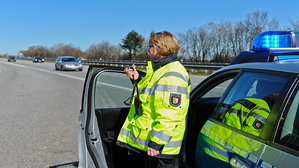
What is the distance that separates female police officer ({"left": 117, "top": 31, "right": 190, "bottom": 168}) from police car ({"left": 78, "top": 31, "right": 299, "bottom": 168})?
10.3 inches

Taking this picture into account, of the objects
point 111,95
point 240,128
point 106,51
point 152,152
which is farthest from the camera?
point 106,51

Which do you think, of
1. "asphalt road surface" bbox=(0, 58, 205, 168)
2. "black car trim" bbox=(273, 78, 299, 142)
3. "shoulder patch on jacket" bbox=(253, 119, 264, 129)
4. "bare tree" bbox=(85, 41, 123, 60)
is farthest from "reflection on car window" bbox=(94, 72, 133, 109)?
"bare tree" bbox=(85, 41, 123, 60)

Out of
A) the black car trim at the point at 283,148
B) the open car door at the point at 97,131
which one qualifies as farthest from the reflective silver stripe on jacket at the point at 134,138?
the black car trim at the point at 283,148

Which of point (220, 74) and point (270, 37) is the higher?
point (270, 37)

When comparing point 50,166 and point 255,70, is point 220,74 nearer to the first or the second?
point 255,70

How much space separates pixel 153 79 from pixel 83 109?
0.98 m

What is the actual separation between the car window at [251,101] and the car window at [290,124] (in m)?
0.15

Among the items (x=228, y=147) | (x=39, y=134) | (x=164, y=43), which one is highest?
(x=164, y=43)

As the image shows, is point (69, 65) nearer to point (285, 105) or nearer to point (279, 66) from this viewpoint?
point (279, 66)

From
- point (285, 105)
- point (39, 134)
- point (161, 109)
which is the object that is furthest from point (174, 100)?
point (39, 134)

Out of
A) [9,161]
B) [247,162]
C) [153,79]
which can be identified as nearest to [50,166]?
[9,161]

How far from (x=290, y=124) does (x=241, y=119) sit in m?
0.44

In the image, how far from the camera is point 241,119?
1734mm

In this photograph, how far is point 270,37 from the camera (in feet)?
6.94
